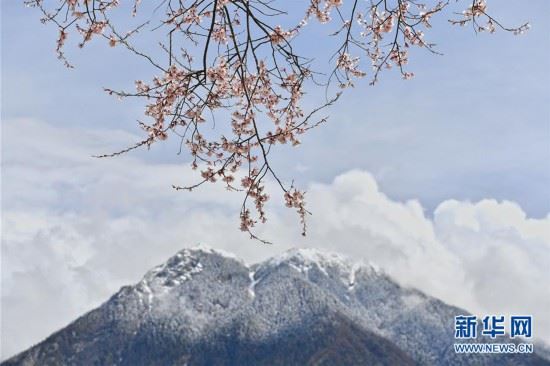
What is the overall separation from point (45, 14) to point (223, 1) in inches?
97.6

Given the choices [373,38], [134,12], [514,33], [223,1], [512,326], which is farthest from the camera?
[512,326]

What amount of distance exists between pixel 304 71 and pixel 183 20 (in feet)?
6.62

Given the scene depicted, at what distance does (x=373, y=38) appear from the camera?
13391 mm

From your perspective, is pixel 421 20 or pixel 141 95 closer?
pixel 141 95

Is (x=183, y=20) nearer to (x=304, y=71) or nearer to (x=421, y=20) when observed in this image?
(x=304, y=71)

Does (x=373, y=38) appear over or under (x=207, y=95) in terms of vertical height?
over

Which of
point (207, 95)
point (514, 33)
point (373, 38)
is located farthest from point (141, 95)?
point (514, 33)

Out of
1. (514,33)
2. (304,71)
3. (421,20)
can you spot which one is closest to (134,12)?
(304,71)

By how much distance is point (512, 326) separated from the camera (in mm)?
103875

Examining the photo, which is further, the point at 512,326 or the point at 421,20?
the point at 512,326

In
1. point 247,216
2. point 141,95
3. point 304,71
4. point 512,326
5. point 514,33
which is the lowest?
point 247,216

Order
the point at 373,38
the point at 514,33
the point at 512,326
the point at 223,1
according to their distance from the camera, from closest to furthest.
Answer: the point at 223,1, the point at 514,33, the point at 373,38, the point at 512,326

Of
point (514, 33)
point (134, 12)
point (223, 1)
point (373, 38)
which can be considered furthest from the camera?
point (373, 38)

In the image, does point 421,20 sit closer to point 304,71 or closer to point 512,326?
point 304,71
